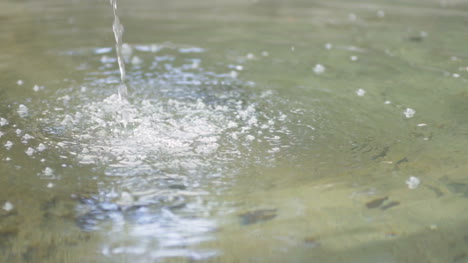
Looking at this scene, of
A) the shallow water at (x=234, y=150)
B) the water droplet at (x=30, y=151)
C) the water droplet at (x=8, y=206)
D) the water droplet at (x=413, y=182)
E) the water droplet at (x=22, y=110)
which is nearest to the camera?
the shallow water at (x=234, y=150)

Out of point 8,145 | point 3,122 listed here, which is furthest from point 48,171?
point 3,122

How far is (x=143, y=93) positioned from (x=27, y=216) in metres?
1.45

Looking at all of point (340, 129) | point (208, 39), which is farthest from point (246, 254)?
point (208, 39)

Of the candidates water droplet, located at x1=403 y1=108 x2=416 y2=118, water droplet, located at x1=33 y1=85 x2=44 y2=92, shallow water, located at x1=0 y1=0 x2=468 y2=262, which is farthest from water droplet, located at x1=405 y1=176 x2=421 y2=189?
water droplet, located at x1=33 y1=85 x2=44 y2=92

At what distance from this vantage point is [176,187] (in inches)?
80.8

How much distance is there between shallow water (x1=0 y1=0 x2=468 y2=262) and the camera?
1.72m

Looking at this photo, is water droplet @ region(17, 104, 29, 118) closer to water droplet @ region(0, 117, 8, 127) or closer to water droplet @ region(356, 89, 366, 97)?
water droplet @ region(0, 117, 8, 127)

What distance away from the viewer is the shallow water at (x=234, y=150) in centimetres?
172

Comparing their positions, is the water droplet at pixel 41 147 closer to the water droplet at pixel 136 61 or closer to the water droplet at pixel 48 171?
the water droplet at pixel 48 171

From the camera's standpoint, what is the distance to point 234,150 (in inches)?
92.8

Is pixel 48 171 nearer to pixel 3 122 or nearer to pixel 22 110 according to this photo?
pixel 3 122

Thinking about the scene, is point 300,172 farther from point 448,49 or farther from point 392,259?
point 448,49

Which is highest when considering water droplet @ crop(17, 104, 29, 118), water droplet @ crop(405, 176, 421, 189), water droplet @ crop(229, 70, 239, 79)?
water droplet @ crop(17, 104, 29, 118)

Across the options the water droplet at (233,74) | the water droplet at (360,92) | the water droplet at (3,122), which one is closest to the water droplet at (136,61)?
the water droplet at (233,74)
